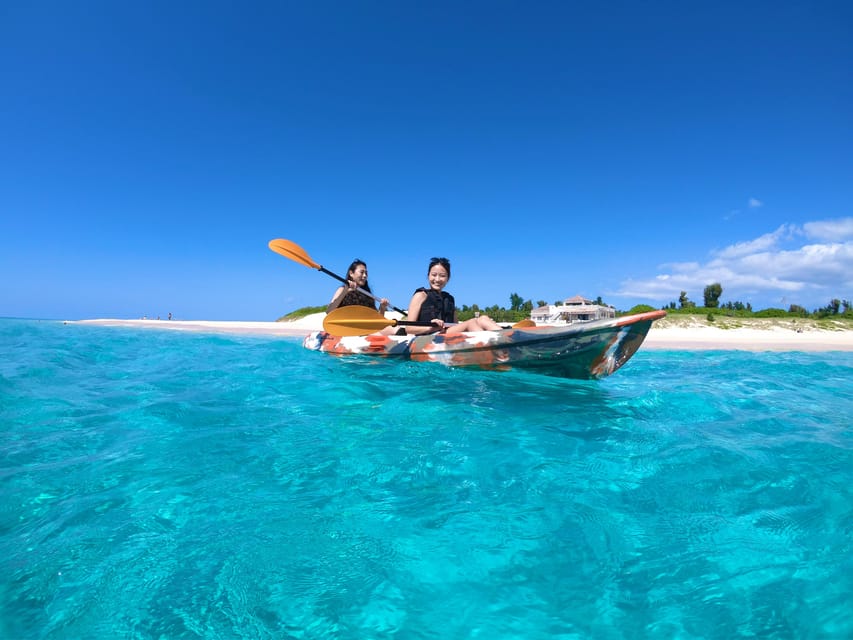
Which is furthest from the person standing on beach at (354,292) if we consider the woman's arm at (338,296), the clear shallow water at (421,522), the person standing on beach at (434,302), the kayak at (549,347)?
the clear shallow water at (421,522)

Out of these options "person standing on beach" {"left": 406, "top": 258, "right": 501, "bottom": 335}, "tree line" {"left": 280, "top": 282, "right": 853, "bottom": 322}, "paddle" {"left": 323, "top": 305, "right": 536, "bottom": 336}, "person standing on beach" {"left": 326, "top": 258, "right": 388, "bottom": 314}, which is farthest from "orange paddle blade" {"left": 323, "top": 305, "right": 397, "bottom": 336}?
"tree line" {"left": 280, "top": 282, "right": 853, "bottom": 322}

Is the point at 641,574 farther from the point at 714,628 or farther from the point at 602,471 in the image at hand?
the point at 602,471

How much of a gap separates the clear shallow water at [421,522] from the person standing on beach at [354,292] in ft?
15.4

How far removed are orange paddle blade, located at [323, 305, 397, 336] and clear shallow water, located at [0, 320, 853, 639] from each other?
3.81m

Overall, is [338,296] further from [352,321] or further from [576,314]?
[576,314]

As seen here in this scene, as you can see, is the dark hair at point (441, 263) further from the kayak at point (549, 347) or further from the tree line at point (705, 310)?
the tree line at point (705, 310)

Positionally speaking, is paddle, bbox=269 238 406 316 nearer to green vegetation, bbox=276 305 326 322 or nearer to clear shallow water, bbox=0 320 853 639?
clear shallow water, bbox=0 320 853 639

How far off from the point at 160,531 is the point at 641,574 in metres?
2.18

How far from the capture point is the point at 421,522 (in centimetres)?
198

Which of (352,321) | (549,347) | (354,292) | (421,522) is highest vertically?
(354,292)

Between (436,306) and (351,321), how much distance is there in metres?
1.89

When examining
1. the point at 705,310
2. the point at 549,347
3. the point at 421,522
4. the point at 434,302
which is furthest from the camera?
the point at 705,310

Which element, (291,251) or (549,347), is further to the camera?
(291,251)

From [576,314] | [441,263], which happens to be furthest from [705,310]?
[441,263]
